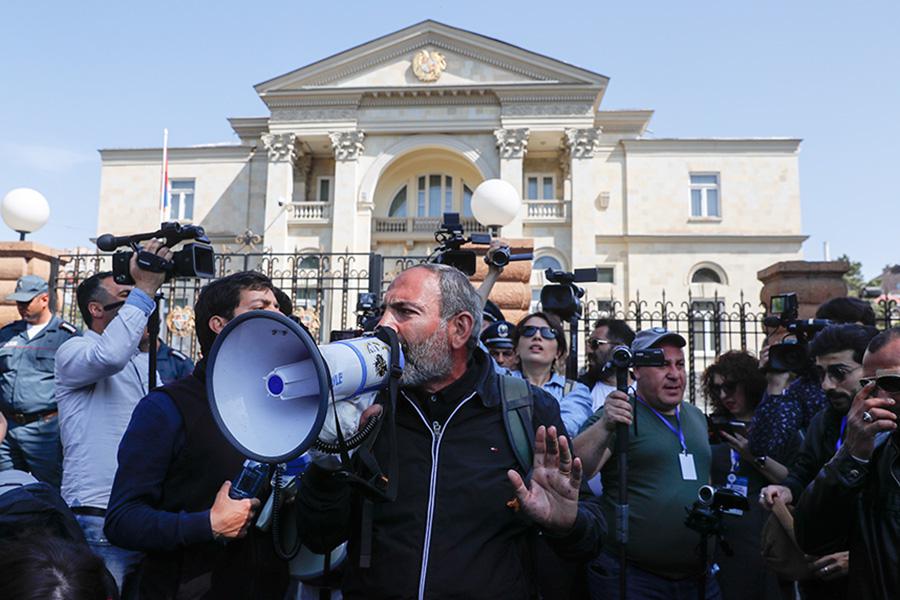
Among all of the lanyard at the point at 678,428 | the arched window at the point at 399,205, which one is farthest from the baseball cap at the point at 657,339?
the arched window at the point at 399,205

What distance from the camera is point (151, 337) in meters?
3.71

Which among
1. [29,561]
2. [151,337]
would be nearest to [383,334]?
[29,561]

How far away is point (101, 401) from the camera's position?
154 inches

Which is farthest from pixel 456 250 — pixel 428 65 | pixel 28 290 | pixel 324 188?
pixel 324 188

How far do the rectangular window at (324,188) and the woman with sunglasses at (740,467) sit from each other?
32.4 metres

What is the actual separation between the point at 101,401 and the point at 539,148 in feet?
105

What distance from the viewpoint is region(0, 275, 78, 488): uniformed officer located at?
16.5ft

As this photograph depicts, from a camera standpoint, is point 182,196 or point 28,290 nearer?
point 28,290

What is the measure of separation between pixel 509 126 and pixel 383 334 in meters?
31.1

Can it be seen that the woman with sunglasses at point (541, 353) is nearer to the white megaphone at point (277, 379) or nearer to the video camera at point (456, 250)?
the video camera at point (456, 250)

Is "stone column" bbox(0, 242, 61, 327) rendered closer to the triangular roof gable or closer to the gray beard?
the gray beard

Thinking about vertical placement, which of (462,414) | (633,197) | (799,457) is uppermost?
(633,197)

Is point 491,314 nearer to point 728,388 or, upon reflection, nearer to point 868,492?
point 728,388

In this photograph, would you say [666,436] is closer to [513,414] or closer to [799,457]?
[799,457]
